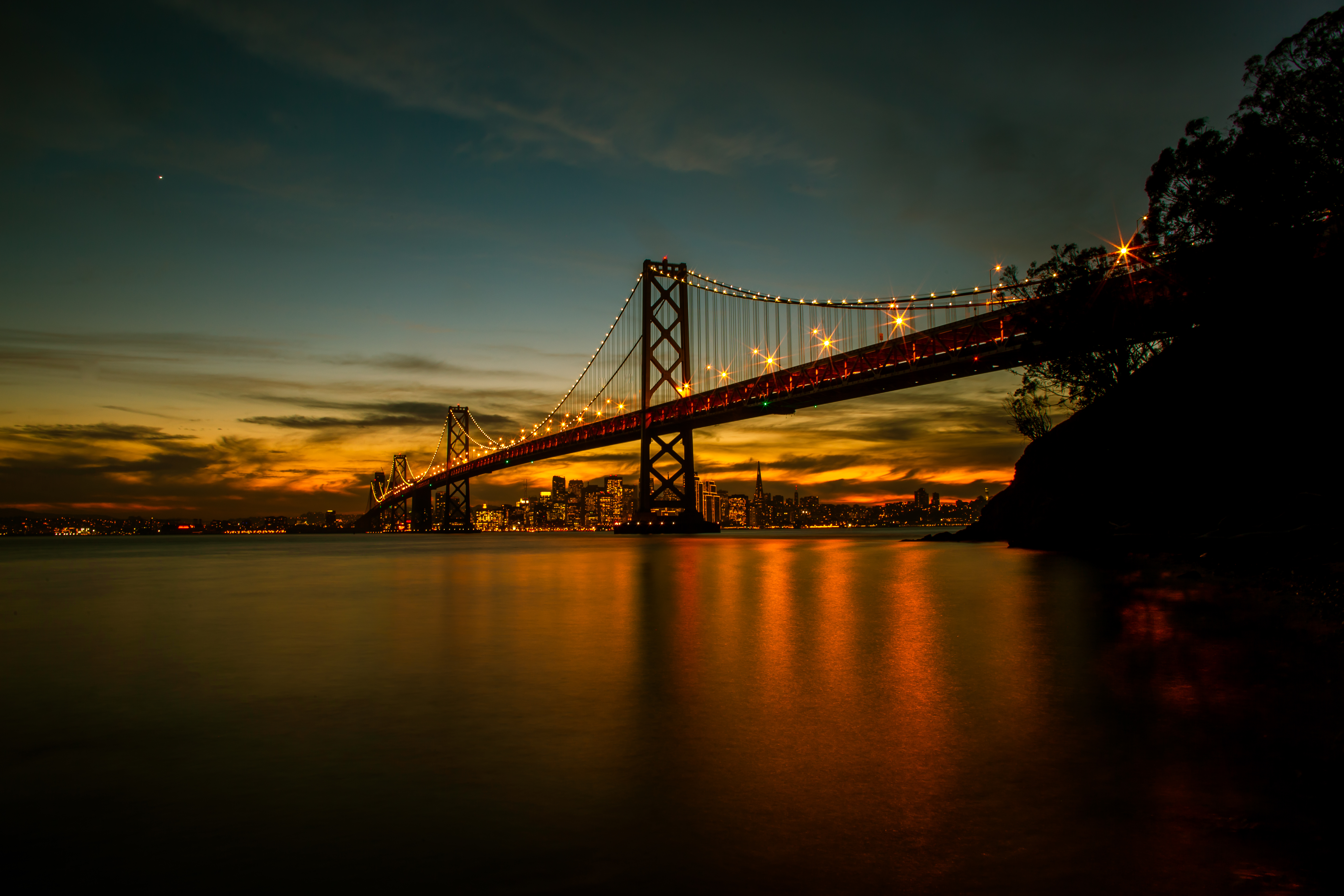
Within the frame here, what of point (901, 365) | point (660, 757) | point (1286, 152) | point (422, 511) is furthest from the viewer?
point (422, 511)

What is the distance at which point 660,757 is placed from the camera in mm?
4262

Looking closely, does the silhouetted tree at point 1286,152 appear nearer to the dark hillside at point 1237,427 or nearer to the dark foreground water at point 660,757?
the dark hillside at point 1237,427

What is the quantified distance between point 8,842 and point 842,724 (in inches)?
152

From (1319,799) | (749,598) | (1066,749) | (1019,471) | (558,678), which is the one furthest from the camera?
(1019,471)

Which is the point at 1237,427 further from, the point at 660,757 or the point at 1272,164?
the point at 660,757

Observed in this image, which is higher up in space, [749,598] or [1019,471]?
[1019,471]

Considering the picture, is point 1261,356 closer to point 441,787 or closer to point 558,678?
point 558,678

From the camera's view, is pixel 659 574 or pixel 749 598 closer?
pixel 749 598

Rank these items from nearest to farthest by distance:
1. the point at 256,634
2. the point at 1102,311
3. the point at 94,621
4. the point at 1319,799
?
the point at 1319,799, the point at 256,634, the point at 94,621, the point at 1102,311

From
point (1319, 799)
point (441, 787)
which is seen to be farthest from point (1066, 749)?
point (441, 787)

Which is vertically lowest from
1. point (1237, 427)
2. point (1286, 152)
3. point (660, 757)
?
point (660, 757)

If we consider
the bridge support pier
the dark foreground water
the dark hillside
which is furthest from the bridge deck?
the bridge support pier

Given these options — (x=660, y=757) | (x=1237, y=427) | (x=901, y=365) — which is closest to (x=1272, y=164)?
(x=1237, y=427)

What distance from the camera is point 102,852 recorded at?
3.03 m
